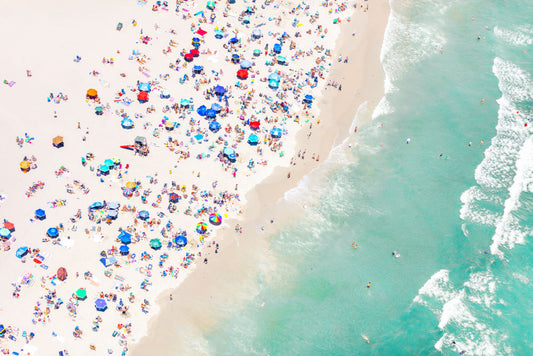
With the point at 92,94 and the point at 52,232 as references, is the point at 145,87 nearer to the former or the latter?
the point at 92,94

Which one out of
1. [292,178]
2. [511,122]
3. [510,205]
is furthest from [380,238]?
[511,122]

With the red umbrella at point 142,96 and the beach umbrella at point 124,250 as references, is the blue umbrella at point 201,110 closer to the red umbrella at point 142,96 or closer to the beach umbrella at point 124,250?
the red umbrella at point 142,96

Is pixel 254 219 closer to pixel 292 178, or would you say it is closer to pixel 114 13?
pixel 292 178

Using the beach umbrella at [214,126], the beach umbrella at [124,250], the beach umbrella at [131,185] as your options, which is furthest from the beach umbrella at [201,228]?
the beach umbrella at [214,126]

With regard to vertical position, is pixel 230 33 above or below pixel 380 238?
above

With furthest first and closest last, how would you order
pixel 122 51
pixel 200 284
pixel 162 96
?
pixel 122 51
pixel 162 96
pixel 200 284

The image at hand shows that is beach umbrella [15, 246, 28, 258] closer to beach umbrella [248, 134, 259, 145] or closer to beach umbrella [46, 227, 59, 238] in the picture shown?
beach umbrella [46, 227, 59, 238]
